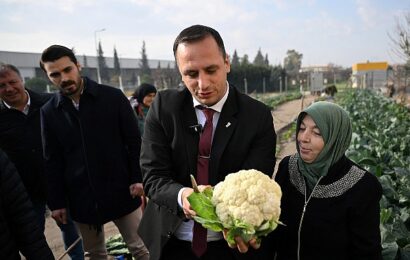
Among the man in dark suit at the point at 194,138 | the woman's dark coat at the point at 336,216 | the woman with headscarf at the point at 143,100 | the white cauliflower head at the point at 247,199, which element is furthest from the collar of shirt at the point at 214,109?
the woman with headscarf at the point at 143,100

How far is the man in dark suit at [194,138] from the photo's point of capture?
1573 millimetres

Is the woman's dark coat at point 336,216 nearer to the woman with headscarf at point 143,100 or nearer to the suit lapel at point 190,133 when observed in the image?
the suit lapel at point 190,133

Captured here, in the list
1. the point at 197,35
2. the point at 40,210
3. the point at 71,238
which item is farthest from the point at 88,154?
the point at 197,35

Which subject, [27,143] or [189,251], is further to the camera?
[27,143]

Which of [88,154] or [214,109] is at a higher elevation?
[214,109]

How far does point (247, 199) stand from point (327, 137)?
2.51ft

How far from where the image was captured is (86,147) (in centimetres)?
268

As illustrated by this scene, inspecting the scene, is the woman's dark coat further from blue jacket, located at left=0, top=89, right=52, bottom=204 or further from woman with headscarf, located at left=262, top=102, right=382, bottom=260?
blue jacket, located at left=0, top=89, right=52, bottom=204

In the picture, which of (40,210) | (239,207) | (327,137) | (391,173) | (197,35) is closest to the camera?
(239,207)

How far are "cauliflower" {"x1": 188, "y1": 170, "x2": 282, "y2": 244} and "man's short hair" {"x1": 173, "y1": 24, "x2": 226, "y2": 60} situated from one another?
0.66 m

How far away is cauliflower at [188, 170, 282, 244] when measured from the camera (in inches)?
54.3

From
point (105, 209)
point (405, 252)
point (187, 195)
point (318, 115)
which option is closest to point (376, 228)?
point (318, 115)

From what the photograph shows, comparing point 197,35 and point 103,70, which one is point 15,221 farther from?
point 103,70

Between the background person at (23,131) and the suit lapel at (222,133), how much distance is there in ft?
7.42
